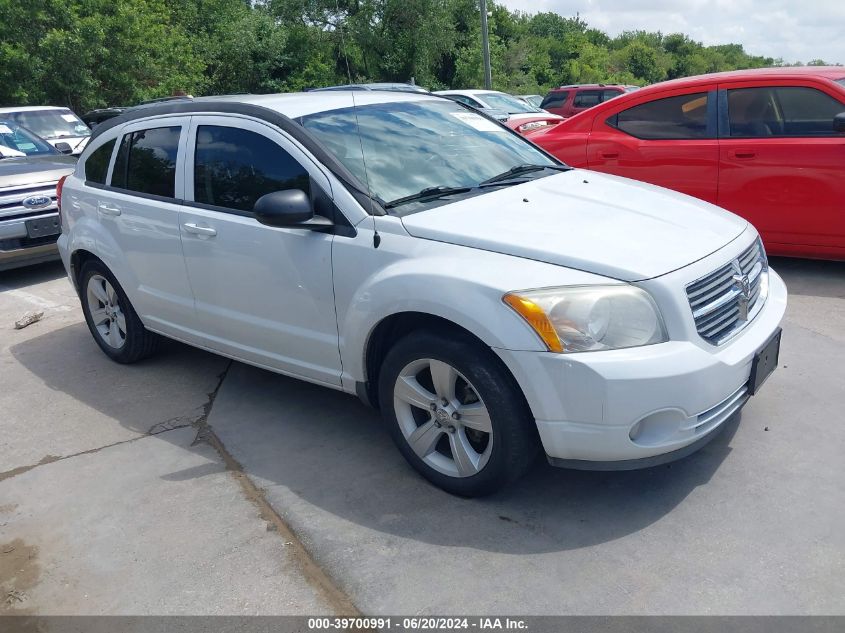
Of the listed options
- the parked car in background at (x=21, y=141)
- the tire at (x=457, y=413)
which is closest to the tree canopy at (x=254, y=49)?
the parked car in background at (x=21, y=141)

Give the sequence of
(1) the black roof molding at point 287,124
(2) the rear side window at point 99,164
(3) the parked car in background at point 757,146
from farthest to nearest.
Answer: (3) the parked car in background at point 757,146, (2) the rear side window at point 99,164, (1) the black roof molding at point 287,124

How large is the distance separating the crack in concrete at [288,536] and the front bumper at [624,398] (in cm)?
97

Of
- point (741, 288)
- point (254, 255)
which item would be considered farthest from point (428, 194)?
point (741, 288)

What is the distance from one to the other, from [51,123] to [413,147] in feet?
41.7

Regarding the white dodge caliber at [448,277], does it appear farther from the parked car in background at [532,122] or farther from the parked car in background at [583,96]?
the parked car in background at [583,96]

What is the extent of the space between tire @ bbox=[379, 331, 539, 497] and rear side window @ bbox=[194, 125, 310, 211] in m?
1.06

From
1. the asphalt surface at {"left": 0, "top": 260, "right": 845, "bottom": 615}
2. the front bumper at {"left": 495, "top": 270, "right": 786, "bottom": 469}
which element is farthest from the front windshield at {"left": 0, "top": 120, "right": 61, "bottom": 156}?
the front bumper at {"left": 495, "top": 270, "right": 786, "bottom": 469}

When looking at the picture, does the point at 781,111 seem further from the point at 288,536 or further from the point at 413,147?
the point at 288,536

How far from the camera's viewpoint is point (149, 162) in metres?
4.84

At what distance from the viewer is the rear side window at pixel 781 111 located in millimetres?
6000

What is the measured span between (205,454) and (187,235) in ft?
3.93

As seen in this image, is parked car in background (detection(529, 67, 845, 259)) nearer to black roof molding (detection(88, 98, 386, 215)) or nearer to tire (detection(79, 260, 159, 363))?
black roof molding (detection(88, 98, 386, 215))

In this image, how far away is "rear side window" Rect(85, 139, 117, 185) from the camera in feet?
17.2

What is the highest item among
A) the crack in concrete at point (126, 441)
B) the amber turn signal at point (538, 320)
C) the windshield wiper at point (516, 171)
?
the windshield wiper at point (516, 171)
